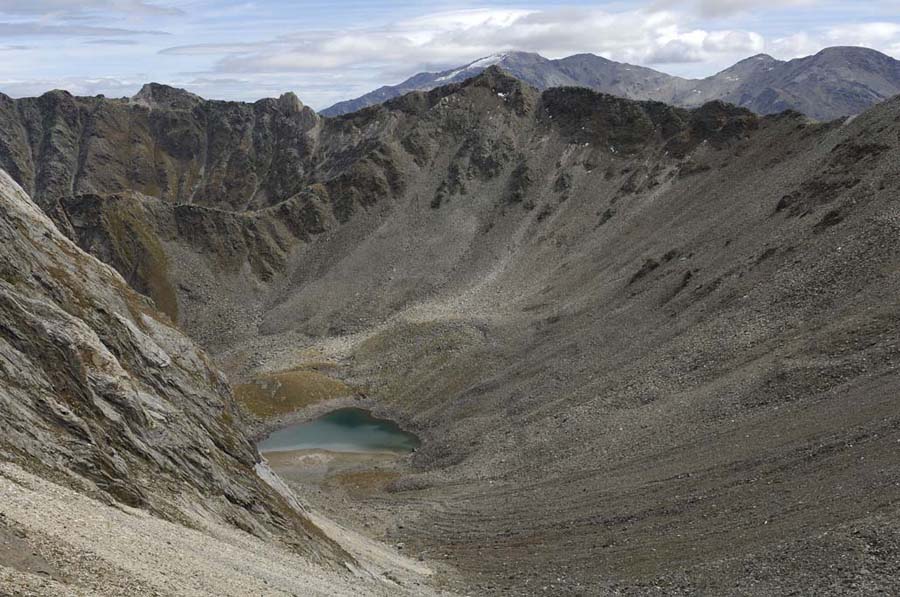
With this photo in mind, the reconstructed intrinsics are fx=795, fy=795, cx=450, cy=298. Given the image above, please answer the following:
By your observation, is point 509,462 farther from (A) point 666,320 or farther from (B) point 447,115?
(B) point 447,115

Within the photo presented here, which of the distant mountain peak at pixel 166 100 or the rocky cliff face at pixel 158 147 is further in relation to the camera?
the distant mountain peak at pixel 166 100

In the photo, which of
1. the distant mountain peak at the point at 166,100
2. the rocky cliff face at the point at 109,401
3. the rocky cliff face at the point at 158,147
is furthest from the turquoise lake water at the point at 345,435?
the distant mountain peak at the point at 166,100

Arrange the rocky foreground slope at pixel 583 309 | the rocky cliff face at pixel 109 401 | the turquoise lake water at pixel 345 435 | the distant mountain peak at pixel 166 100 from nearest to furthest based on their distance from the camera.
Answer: the rocky cliff face at pixel 109 401 → the rocky foreground slope at pixel 583 309 → the turquoise lake water at pixel 345 435 → the distant mountain peak at pixel 166 100

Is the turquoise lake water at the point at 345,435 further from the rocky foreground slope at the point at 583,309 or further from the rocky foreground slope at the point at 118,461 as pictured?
the rocky foreground slope at the point at 118,461

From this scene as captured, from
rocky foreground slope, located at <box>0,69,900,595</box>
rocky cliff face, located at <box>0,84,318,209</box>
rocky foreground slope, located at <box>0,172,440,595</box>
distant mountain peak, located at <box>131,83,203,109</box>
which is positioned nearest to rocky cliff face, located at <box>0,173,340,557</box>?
rocky foreground slope, located at <box>0,172,440,595</box>

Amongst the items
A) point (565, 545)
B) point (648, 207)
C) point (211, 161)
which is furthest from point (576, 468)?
point (211, 161)

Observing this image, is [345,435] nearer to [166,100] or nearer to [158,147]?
[158,147]

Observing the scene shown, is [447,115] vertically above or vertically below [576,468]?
above
